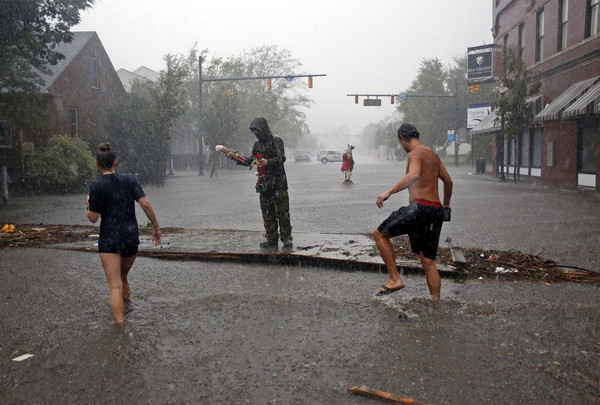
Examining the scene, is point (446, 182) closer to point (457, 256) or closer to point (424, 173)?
point (424, 173)

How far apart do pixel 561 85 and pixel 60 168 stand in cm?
1926

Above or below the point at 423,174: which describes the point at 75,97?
above

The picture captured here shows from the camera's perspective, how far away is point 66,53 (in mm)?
28078

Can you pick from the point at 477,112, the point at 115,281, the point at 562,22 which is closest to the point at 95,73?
the point at 477,112

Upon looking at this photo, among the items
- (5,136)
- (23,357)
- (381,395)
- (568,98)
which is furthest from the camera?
(5,136)

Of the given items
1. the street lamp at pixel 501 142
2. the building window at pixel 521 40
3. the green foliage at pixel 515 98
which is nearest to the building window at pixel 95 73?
the street lamp at pixel 501 142

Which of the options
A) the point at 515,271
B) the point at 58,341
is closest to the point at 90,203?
the point at 58,341

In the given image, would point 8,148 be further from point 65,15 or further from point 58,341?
point 58,341

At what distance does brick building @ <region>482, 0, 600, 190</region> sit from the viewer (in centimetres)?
1666

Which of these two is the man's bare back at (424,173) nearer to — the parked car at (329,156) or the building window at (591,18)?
the building window at (591,18)

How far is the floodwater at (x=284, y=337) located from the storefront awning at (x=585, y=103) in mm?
10111

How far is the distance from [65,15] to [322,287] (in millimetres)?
15174

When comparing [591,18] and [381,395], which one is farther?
[591,18]

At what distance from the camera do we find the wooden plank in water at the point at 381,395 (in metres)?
2.86
